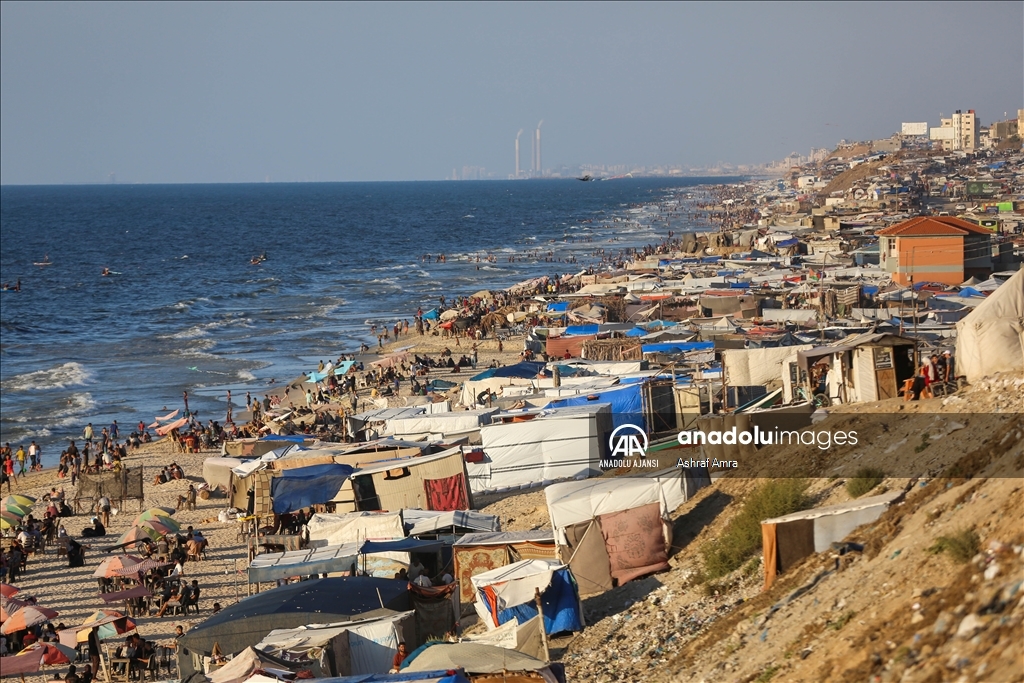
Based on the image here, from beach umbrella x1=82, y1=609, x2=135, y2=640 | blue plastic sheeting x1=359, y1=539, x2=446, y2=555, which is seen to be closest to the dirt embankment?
blue plastic sheeting x1=359, y1=539, x2=446, y2=555

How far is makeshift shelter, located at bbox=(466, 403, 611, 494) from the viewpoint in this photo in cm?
A: 2033

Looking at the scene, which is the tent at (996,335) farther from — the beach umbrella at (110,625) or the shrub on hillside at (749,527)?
the beach umbrella at (110,625)

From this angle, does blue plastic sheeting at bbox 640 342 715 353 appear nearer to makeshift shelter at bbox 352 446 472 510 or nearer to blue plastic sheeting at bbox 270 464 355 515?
makeshift shelter at bbox 352 446 472 510

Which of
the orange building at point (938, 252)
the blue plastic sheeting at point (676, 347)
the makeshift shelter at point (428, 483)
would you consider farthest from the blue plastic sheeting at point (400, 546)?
the orange building at point (938, 252)

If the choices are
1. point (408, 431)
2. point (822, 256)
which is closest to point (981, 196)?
point (822, 256)

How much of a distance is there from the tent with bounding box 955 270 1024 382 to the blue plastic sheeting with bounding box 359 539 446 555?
7.19 meters

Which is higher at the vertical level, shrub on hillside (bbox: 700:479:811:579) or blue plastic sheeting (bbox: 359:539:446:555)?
shrub on hillside (bbox: 700:479:811:579)

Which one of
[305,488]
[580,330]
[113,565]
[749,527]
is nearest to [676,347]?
[580,330]

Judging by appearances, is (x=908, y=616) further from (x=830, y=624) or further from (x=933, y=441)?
(x=933, y=441)

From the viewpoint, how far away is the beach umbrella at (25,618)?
1612 cm

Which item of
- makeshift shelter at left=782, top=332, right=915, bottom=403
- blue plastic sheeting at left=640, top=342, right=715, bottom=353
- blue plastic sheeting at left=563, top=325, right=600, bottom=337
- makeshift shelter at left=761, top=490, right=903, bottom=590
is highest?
makeshift shelter at left=782, top=332, right=915, bottom=403

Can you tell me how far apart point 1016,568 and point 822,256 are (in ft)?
134

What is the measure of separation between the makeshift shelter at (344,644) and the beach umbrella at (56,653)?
15.8ft

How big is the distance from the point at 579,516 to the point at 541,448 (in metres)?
6.64
